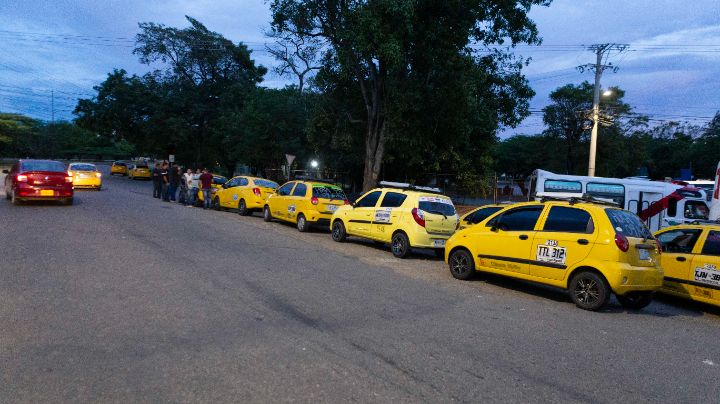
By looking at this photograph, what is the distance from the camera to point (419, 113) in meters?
21.5

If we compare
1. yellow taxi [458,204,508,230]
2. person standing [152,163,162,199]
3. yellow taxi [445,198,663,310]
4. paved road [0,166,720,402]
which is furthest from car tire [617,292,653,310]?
person standing [152,163,162,199]

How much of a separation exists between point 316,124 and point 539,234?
1785 cm

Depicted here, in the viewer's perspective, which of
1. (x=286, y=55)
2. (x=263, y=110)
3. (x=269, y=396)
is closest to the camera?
(x=269, y=396)

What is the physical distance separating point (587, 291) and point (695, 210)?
47.6 ft

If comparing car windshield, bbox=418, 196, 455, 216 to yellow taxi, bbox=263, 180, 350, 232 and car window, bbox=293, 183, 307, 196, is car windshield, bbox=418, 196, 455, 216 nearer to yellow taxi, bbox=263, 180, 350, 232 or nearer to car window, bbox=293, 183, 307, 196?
yellow taxi, bbox=263, 180, 350, 232

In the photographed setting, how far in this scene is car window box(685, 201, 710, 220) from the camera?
18.6m

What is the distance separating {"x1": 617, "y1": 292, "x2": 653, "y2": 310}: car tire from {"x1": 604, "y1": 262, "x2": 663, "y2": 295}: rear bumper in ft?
0.75

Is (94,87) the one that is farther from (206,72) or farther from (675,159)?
(675,159)

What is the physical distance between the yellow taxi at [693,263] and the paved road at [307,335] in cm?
38

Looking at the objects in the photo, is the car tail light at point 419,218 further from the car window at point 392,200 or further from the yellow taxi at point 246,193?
the yellow taxi at point 246,193

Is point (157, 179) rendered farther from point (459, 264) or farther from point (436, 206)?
point (459, 264)

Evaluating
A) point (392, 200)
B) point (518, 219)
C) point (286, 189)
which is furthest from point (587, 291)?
point (286, 189)

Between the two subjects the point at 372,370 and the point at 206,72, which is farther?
the point at 206,72

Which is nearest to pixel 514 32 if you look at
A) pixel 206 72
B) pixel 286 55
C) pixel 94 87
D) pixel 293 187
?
pixel 293 187
